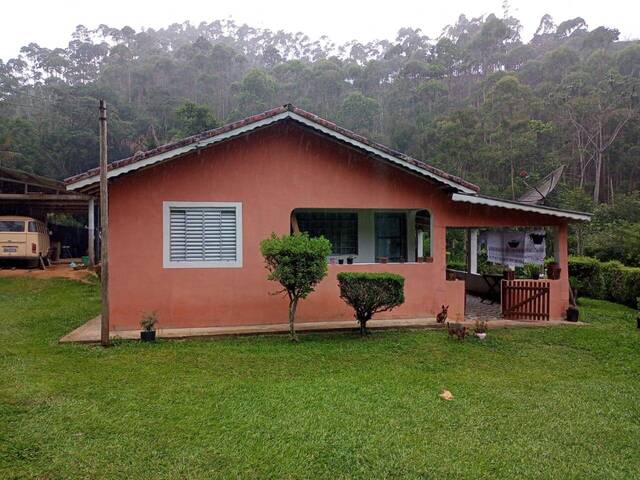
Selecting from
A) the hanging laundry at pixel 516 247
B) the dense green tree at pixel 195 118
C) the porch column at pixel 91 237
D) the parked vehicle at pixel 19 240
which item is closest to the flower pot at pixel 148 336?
the hanging laundry at pixel 516 247

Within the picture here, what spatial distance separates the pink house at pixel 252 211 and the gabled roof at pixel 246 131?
21 mm

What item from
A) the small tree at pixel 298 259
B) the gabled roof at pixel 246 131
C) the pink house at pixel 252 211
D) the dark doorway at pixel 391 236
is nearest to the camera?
the small tree at pixel 298 259

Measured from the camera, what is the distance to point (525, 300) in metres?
9.80

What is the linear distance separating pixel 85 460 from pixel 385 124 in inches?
1805

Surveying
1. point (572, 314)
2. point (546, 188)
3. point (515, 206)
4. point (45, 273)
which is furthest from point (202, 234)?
point (45, 273)

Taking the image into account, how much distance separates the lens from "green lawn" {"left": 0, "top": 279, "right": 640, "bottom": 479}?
3.56 meters

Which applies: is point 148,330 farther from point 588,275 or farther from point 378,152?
point 588,275

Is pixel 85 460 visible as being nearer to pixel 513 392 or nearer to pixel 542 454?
pixel 542 454

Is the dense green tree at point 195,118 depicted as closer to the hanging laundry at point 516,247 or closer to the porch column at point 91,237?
the porch column at point 91,237

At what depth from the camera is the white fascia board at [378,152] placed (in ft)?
28.0

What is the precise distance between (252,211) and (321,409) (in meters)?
4.93

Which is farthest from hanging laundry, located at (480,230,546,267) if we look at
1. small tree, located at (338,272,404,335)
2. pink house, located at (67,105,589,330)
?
small tree, located at (338,272,404,335)

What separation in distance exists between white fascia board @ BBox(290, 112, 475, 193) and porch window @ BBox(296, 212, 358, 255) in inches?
106

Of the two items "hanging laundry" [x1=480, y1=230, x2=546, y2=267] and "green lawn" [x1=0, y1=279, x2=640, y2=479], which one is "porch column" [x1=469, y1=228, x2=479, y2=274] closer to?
"hanging laundry" [x1=480, y1=230, x2=546, y2=267]
